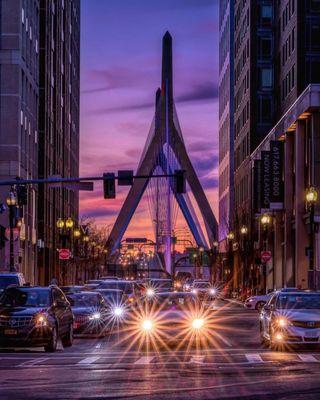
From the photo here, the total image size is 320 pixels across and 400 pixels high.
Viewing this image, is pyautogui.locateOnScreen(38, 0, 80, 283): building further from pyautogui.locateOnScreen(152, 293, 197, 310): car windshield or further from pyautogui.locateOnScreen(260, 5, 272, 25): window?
pyautogui.locateOnScreen(152, 293, 197, 310): car windshield

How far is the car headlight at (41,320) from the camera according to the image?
28.6 m

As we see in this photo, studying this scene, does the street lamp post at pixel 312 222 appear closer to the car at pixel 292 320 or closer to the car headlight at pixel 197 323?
the car headlight at pixel 197 323

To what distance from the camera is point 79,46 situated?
146625mm

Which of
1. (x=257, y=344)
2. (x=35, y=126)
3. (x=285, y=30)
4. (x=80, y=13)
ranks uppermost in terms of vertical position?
(x=80, y=13)

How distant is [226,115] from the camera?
148 metres

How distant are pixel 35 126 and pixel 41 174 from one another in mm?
5955

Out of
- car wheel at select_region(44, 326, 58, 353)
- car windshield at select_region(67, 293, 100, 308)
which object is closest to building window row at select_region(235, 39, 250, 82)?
car windshield at select_region(67, 293, 100, 308)

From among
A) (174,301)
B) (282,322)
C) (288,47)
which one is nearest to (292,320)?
(282,322)

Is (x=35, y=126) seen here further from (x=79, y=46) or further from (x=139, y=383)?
(x=139, y=383)

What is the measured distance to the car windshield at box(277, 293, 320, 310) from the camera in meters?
29.5

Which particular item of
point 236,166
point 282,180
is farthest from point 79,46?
point 282,180

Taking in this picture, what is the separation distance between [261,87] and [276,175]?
3235cm

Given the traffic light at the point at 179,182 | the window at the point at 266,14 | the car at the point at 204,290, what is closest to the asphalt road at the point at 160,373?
the traffic light at the point at 179,182

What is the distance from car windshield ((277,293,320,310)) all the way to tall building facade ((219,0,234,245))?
326 feet
